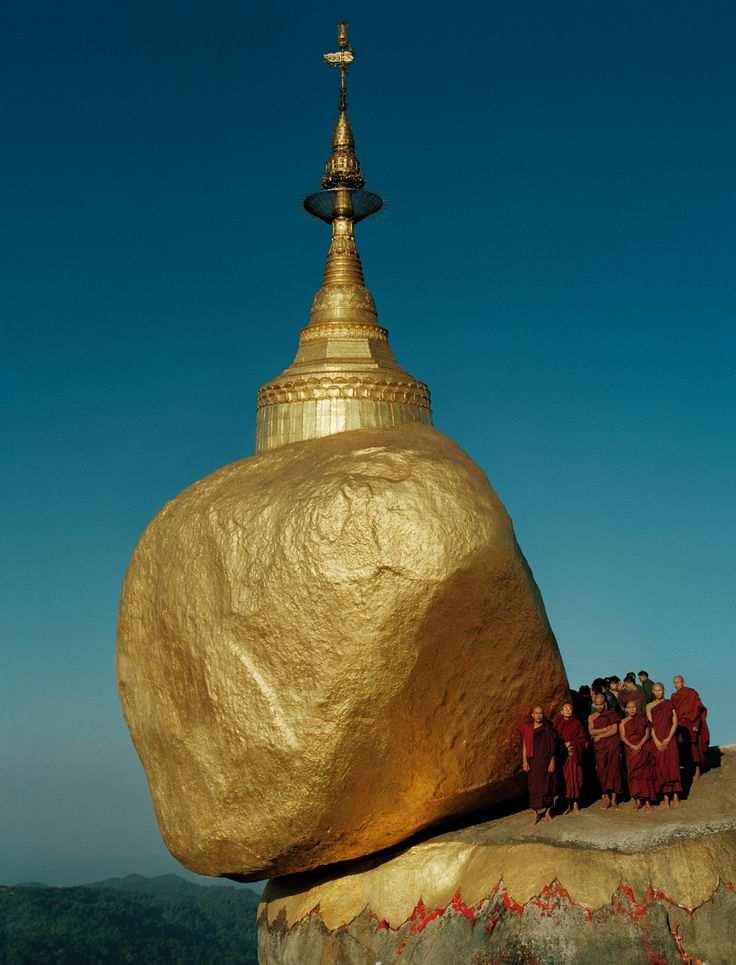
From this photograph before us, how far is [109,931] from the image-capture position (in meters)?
39.8

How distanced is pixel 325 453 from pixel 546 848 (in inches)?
176

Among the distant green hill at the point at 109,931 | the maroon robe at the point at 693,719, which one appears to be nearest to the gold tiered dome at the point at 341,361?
the maroon robe at the point at 693,719

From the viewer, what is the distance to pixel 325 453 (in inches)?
511

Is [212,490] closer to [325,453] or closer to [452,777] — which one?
[325,453]

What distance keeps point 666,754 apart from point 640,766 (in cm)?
28

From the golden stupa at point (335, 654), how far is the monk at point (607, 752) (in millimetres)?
517

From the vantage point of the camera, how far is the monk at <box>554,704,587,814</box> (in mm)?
12422

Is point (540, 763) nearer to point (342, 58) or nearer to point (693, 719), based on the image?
point (693, 719)

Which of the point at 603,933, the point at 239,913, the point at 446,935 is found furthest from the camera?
the point at 239,913

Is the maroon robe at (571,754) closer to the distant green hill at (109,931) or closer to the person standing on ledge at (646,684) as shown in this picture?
the person standing on ledge at (646,684)

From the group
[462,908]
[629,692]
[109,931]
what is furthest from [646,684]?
[109,931]

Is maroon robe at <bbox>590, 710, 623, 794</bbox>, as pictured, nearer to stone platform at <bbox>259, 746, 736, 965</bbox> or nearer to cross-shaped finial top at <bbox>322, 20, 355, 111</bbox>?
stone platform at <bbox>259, 746, 736, 965</bbox>

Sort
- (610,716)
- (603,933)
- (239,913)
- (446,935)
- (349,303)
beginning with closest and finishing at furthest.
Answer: (603,933) < (446,935) < (610,716) < (349,303) < (239,913)

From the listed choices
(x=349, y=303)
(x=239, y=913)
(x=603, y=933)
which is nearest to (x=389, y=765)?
(x=603, y=933)
